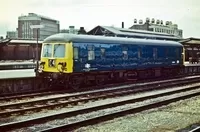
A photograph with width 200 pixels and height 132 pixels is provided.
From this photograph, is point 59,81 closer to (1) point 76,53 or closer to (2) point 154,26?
(1) point 76,53

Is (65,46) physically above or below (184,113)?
above

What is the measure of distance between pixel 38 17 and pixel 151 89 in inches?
3446

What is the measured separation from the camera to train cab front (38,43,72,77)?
16.7 m

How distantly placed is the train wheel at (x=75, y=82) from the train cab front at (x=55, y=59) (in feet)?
1.91

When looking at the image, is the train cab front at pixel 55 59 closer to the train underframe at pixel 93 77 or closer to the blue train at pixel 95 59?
the blue train at pixel 95 59

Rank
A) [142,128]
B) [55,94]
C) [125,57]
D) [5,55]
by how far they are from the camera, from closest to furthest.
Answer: [142,128] < [55,94] < [125,57] < [5,55]

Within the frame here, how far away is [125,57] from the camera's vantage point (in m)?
20.4

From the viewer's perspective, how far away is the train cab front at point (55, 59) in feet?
54.7

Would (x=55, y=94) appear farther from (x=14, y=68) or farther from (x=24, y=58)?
(x=24, y=58)

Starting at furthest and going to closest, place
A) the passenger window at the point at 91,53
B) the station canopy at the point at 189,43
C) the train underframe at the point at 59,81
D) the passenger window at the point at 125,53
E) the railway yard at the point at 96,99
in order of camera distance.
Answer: the station canopy at the point at 189,43, the passenger window at the point at 125,53, the passenger window at the point at 91,53, the train underframe at the point at 59,81, the railway yard at the point at 96,99

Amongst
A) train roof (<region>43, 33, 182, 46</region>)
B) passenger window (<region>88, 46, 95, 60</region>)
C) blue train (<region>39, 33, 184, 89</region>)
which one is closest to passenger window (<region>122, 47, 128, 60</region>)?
blue train (<region>39, 33, 184, 89</region>)

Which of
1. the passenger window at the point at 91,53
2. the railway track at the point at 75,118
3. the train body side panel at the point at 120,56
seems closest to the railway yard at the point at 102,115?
the railway track at the point at 75,118

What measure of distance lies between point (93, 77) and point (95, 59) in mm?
1059

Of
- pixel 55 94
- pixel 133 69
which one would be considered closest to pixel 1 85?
pixel 55 94
